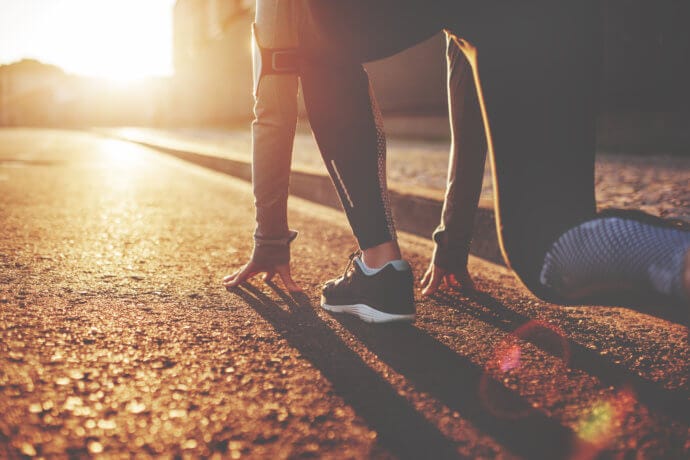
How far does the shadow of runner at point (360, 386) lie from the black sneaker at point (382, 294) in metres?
0.11

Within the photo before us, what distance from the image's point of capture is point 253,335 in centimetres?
139

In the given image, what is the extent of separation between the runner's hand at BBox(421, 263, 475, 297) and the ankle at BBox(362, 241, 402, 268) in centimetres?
42

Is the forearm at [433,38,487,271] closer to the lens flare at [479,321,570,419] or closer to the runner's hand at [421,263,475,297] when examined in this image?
the runner's hand at [421,263,475,297]

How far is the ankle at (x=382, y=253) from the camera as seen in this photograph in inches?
58.2

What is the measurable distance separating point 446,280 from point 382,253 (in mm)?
510

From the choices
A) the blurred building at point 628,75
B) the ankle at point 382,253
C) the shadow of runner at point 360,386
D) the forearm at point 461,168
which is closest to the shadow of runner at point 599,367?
the forearm at point 461,168

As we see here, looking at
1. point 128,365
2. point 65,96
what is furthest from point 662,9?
point 65,96

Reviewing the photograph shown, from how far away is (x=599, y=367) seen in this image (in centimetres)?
129

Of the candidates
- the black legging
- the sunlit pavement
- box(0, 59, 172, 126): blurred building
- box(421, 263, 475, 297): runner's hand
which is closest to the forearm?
box(421, 263, 475, 297): runner's hand

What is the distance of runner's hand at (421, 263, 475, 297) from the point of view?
6.14 feet

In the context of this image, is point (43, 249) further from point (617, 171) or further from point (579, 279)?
point (617, 171)

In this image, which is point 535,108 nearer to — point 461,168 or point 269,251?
point 461,168

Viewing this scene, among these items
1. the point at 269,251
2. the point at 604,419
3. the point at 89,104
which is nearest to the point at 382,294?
the point at 269,251

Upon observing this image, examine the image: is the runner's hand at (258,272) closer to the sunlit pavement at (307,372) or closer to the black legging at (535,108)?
the sunlit pavement at (307,372)
